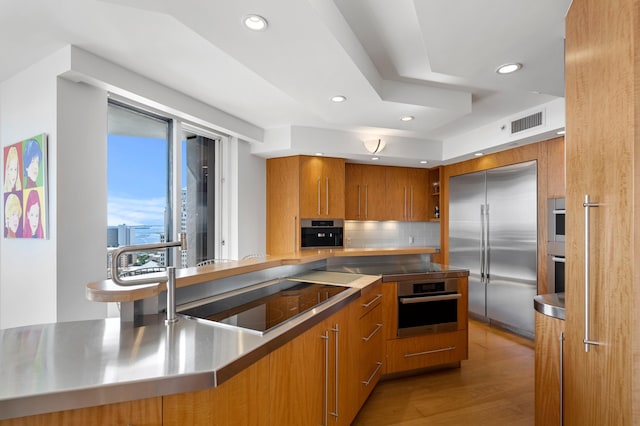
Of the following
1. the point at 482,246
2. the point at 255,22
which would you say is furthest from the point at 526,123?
the point at 255,22

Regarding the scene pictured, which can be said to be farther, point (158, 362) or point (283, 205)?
point (283, 205)

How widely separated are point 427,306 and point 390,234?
9.68ft


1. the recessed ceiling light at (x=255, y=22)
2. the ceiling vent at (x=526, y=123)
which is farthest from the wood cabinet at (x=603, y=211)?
the ceiling vent at (x=526, y=123)

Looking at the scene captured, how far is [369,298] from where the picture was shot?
2396mm

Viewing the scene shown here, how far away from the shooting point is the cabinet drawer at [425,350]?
2.71 metres

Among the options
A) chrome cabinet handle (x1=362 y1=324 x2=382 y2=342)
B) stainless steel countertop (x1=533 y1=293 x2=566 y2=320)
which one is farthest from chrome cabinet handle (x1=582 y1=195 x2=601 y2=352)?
chrome cabinet handle (x1=362 y1=324 x2=382 y2=342)

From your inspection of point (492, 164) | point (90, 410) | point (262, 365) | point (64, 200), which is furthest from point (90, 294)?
point (492, 164)

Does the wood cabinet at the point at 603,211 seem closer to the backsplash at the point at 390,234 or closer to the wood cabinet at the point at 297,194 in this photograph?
the wood cabinet at the point at 297,194

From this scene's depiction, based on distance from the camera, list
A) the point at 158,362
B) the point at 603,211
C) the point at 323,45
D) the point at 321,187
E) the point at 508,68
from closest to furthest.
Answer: the point at 158,362 → the point at 603,211 → the point at 323,45 → the point at 508,68 → the point at 321,187

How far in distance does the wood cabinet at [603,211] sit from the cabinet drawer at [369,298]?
110 cm

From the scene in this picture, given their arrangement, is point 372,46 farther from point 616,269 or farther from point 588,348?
point 588,348

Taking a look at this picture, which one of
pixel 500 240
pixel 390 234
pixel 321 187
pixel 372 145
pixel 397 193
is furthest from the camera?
pixel 390 234

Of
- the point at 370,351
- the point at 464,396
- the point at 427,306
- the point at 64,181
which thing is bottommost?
the point at 464,396

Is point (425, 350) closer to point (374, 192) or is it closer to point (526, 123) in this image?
point (526, 123)
